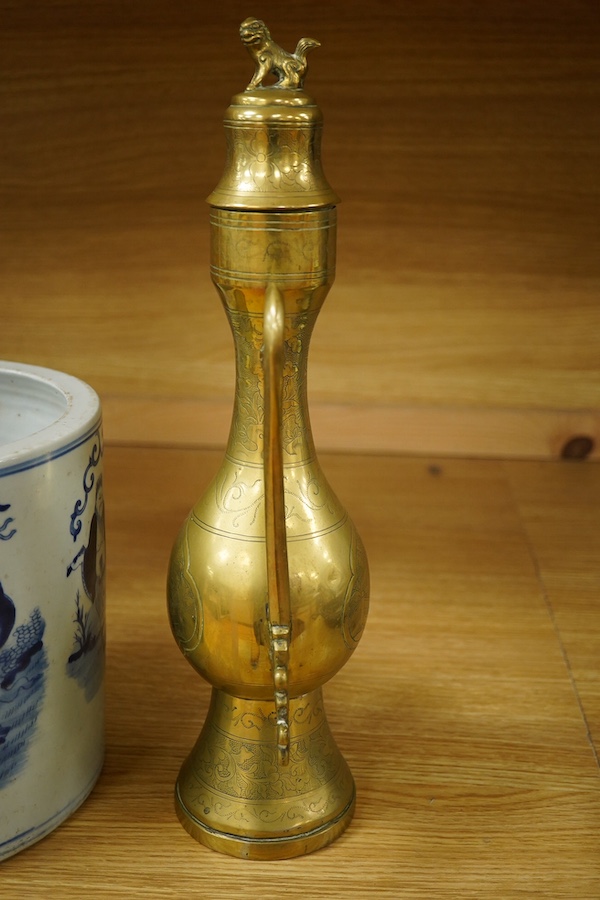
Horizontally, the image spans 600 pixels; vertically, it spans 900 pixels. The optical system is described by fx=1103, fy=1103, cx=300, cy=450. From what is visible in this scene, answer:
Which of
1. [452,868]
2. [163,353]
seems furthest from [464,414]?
[452,868]

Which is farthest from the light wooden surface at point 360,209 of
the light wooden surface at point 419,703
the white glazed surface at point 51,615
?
the white glazed surface at point 51,615

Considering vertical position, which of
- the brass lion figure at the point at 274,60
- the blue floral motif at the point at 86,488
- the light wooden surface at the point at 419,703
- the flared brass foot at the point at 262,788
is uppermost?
the brass lion figure at the point at 274,60

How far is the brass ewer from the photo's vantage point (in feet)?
1.26

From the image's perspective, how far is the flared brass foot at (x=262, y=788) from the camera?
445 mm

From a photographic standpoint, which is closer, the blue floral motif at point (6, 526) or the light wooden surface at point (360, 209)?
the blue floral motif at point (6, 526)

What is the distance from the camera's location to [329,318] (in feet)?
2.77

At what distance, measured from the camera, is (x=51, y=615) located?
427mm

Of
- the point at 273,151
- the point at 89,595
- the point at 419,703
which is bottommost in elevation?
the point at 419,703

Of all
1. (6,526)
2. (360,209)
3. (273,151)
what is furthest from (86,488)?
(360,209)

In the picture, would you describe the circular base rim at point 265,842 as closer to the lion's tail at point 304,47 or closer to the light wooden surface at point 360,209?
the lion's tail at point 304,47

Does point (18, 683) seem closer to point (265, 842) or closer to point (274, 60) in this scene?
point (265, 842)

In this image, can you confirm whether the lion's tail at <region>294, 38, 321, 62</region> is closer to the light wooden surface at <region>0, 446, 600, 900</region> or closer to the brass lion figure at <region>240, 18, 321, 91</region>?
the brass lion figure at <region>240, 18, 321, 91</region>

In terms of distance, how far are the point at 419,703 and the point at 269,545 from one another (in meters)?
0.21

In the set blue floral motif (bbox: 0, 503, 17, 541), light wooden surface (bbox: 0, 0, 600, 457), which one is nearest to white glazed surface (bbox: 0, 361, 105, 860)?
blue floral motif (bbox: 0, 503, 17, 541)
